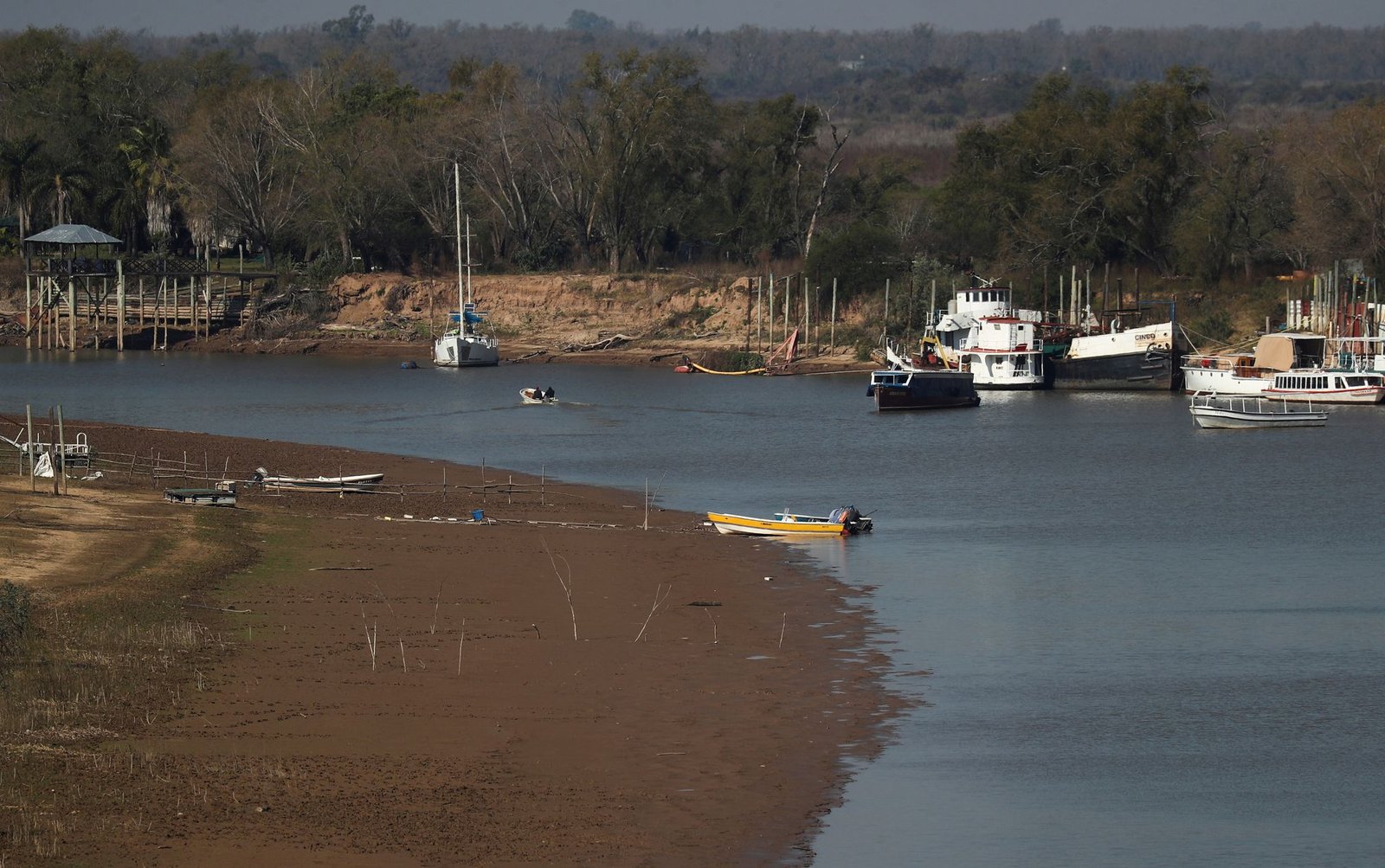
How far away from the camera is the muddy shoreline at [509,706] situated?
63.0 ft

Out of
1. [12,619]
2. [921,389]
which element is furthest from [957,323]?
[12,619]

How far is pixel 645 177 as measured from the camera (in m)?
120

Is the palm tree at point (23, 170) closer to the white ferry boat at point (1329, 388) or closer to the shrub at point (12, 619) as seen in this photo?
the white ferry boat at point (1329, 388)

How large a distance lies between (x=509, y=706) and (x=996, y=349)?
71.3 metres

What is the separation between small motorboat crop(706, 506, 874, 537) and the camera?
138ft

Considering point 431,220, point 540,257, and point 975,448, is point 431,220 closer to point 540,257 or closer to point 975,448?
point 540,257

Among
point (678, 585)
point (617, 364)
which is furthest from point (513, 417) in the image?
point (678, 585)

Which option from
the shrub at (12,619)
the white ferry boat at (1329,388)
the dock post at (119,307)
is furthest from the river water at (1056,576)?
the dock post at (119,307)

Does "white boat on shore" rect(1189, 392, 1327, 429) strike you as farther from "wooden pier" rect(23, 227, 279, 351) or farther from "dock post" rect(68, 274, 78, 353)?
"dock post" rect(68, 274, 78, 353)

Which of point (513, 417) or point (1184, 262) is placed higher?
point (1184, 262)

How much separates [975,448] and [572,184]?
6169cm

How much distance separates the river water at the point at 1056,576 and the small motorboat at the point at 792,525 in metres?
0.79

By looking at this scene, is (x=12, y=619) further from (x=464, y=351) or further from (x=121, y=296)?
(x=121, y=296)

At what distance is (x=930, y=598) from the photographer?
114 ft
